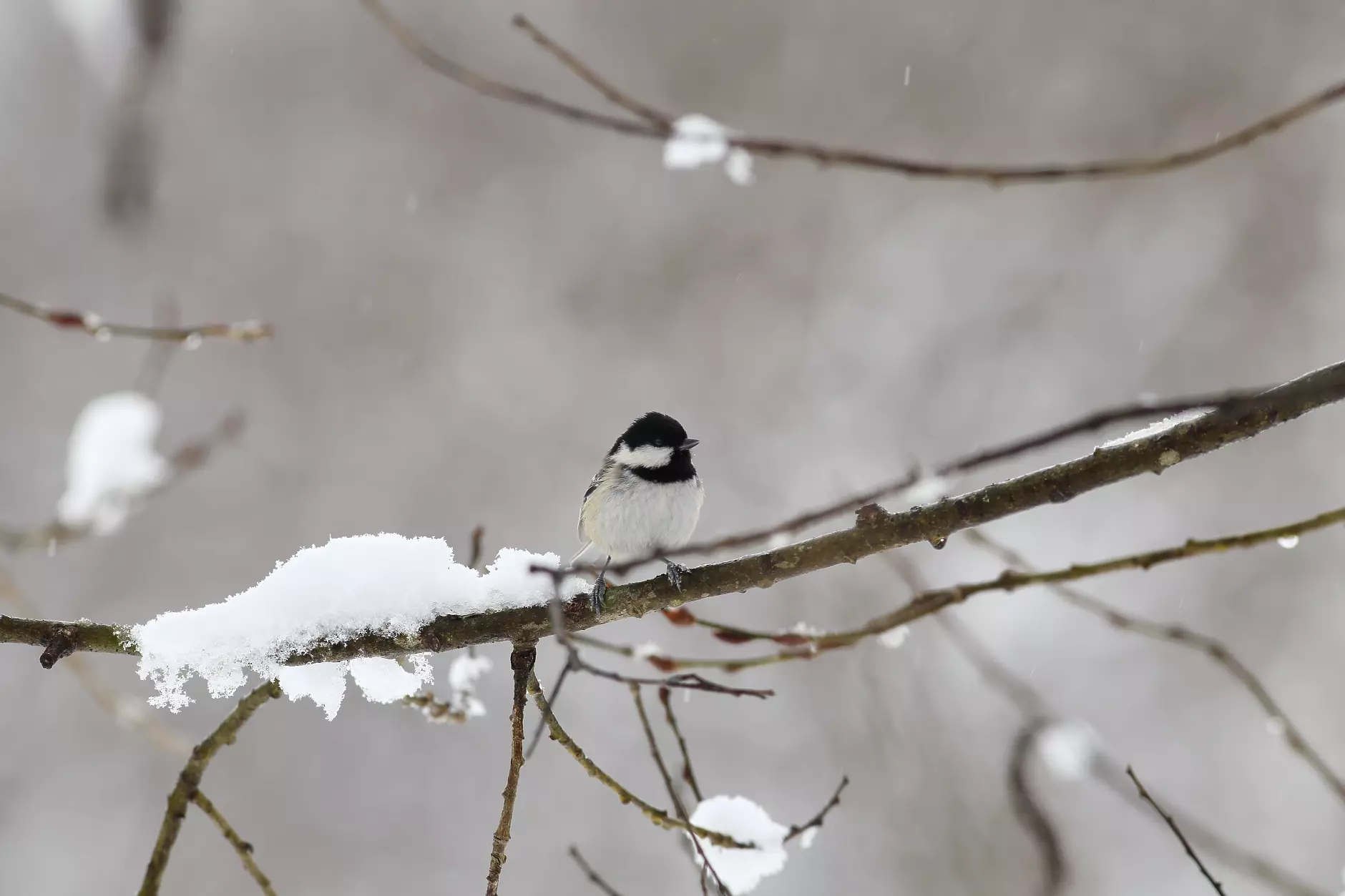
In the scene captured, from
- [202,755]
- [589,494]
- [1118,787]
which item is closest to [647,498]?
[589,494]

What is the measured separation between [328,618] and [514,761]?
16.6 inches

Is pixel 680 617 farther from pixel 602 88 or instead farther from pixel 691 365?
pixel 691 365

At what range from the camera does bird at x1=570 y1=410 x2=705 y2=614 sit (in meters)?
3.13

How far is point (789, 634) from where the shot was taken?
1300 mm

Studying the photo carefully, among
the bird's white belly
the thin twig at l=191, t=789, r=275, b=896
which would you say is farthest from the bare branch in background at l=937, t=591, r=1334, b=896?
the bird's white belly

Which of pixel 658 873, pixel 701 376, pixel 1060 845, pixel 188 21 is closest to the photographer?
pixel 1060 845

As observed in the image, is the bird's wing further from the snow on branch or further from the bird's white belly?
the snow on branch

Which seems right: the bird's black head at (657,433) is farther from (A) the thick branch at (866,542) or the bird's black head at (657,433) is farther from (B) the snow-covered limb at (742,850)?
(B) the snow-covered limb at (742,850)

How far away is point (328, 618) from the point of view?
1581 millimetres

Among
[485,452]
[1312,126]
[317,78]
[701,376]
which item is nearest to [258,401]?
[485,452]

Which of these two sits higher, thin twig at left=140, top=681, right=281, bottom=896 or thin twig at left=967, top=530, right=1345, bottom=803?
thin twig at left=140, top=681, right=281, bottom=896

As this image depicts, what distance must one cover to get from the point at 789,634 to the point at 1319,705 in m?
6.89

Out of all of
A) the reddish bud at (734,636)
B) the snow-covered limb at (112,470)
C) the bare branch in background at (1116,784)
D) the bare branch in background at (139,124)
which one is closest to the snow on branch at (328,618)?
the reddish bud at (734,636)

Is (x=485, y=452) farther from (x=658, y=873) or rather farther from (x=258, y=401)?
(x=658, y=873)
